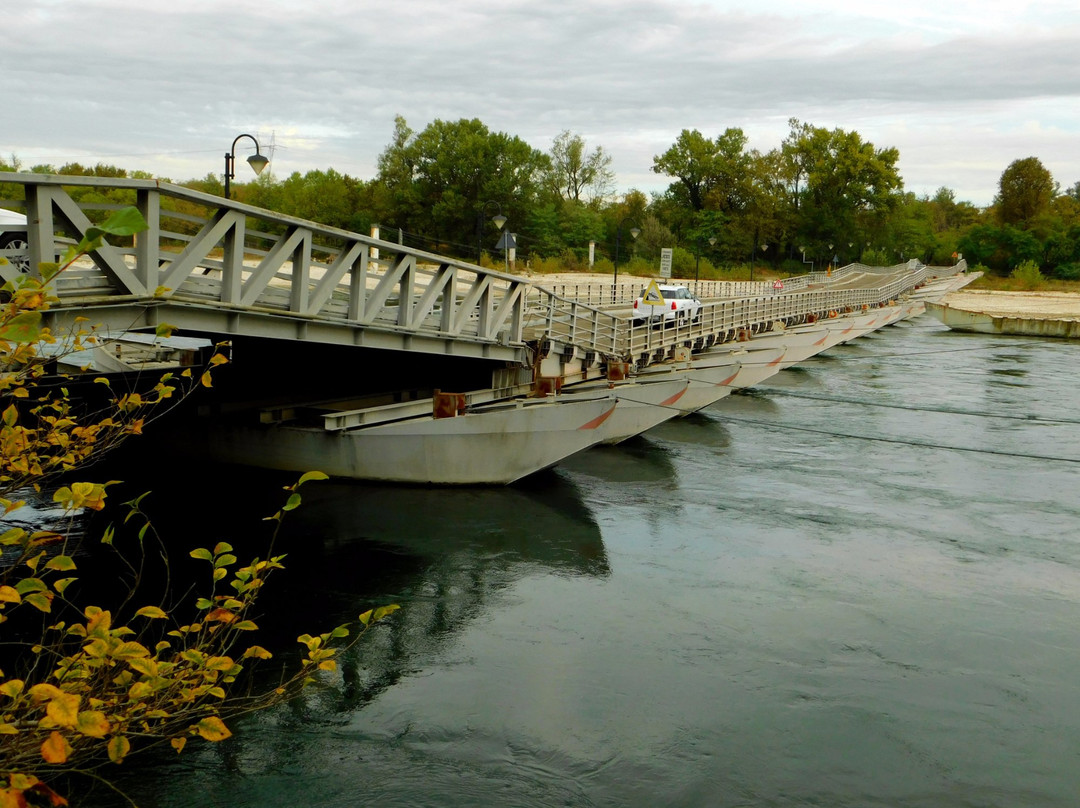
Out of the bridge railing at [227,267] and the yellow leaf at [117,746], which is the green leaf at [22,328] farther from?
the yellow leaf at [117,746]

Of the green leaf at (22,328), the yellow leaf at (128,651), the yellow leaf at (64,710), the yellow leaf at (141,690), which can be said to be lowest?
the yellow leaf at (141,690)

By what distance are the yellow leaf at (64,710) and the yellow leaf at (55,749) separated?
2.4 inches

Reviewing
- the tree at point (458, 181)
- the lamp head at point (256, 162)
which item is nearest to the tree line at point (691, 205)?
the tree at point (458, 181)

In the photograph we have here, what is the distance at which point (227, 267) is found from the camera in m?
13.1

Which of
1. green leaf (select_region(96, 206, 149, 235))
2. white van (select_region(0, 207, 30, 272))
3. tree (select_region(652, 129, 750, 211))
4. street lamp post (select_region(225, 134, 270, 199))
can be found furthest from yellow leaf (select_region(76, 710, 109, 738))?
tree (select_region(652, 129, 750, 211))

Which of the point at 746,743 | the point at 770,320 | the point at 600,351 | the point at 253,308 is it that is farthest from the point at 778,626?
the point at 770,320

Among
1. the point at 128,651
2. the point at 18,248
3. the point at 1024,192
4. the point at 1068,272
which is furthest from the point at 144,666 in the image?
the point at 1024,192

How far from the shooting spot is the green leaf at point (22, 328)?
3840 mm

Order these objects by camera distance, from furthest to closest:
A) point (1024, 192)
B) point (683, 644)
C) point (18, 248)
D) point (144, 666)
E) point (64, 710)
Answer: point (1024, 192)
point (683, 644)
point (18, 248)
point (144, 666)
point (64, 710)

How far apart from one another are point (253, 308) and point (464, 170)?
76.3 m

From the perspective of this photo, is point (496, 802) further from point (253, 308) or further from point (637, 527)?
point (637, 527)

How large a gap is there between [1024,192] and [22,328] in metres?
148

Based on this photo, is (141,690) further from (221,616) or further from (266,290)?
(266,290)

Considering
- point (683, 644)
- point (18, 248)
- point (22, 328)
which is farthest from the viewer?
point (683, 644)
